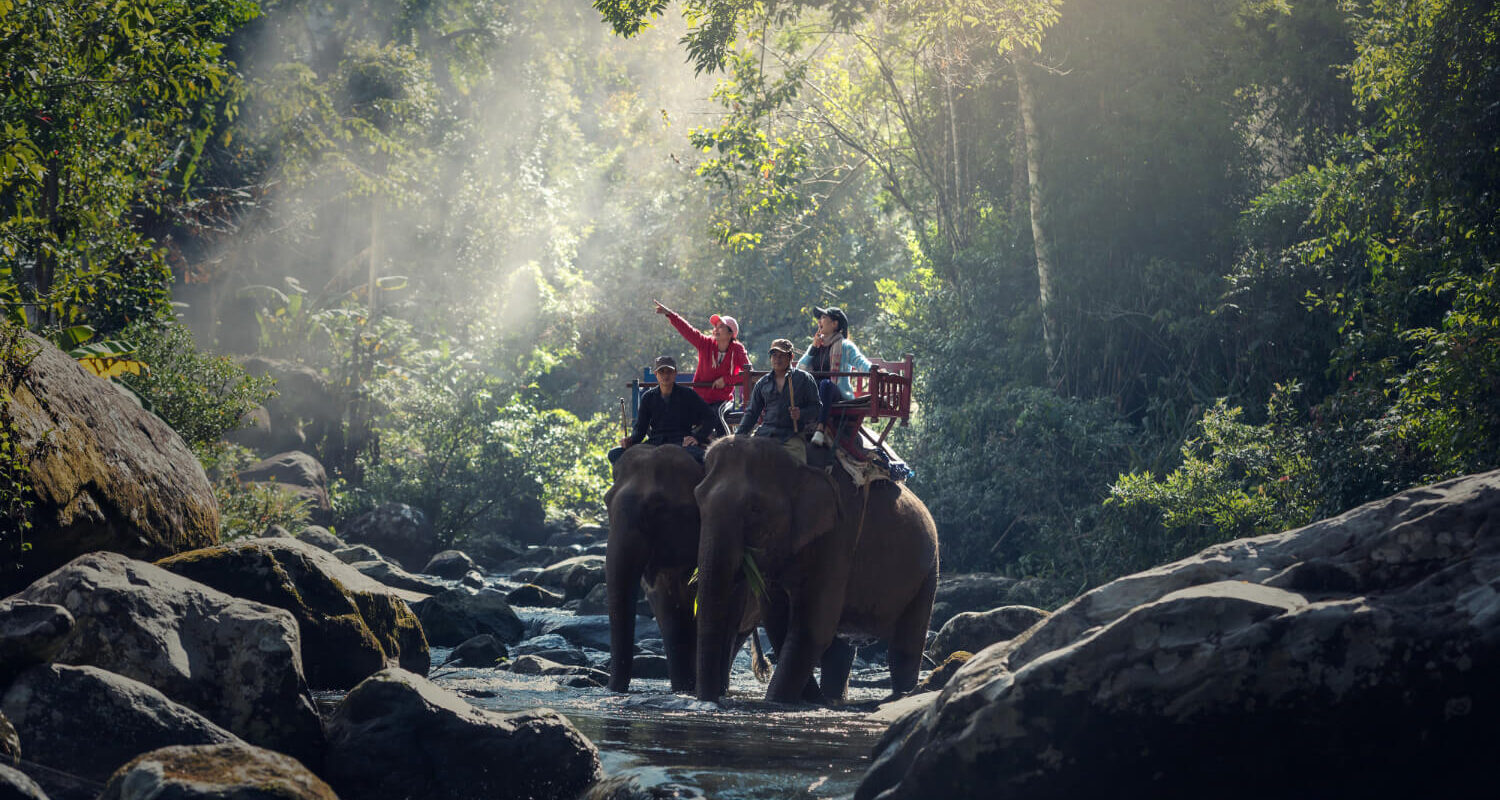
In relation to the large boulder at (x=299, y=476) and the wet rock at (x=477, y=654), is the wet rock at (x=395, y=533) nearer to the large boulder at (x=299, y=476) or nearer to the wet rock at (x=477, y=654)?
the large boulder at (x=299, y=476)

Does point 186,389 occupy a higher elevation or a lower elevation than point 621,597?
higher

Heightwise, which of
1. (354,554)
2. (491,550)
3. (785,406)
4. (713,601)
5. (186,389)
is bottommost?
(713,601)

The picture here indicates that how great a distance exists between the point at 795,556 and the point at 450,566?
605 inches

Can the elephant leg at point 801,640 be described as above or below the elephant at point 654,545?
below

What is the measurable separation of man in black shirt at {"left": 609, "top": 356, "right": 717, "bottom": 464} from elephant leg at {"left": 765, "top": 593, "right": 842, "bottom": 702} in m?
1.62

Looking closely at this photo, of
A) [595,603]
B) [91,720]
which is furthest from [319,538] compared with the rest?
[91,720]

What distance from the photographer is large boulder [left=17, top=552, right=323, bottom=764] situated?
7051 millimetres

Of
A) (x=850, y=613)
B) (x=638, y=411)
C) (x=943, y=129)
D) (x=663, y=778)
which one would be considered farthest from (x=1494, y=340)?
(x=943, y=129)

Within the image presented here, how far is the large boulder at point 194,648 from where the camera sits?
7.05 meters

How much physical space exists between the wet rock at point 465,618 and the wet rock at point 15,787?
8.63m

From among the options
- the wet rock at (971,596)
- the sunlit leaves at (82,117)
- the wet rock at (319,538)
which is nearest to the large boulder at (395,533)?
the wet rock at (319,538)

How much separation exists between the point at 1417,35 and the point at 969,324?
11799 mm

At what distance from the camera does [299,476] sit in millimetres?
26469

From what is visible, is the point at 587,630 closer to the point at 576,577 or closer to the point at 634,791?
the point at 576,577
